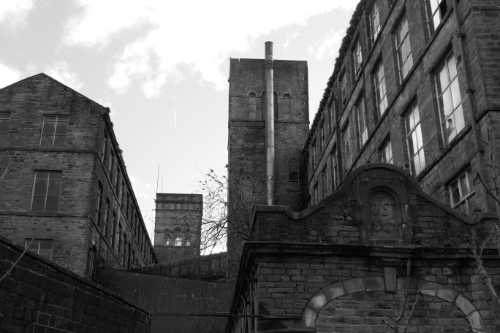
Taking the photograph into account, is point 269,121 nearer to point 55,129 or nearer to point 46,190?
point 55,129

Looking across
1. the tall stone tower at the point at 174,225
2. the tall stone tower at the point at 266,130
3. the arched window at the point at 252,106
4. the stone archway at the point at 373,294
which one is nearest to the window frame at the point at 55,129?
the tall stone tower at the point at 266,130

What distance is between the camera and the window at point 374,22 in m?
25.5

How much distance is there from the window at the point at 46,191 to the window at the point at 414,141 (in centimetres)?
1670

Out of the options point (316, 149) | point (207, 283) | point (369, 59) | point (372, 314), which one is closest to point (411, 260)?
point (372, 314)

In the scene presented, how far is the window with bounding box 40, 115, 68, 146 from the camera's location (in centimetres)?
3184

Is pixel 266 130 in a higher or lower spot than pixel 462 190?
higher

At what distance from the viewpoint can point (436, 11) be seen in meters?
19.7

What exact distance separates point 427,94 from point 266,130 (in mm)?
19091

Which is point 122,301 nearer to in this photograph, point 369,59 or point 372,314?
point 372,314

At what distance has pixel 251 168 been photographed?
37.8 m

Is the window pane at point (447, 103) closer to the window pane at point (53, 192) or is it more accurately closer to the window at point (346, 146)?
the window at point (346, 146)

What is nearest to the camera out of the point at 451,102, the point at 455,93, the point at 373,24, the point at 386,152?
the point at 455,93

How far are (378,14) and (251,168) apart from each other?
47.3ft

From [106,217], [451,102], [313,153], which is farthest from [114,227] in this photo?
[451,102]
